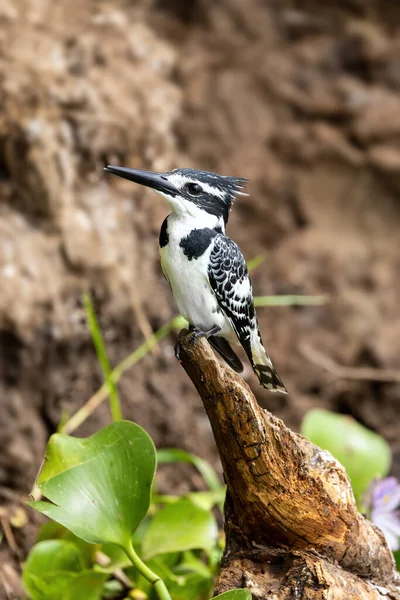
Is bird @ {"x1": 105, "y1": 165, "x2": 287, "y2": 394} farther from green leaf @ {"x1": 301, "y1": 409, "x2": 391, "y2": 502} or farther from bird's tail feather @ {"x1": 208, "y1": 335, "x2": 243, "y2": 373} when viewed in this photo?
green leaf @ {"x1": 301, "y1": 409, "x2": 391, "y2": 502}

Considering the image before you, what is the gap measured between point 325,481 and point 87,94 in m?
2.30

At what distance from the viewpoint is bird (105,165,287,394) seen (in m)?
1.88

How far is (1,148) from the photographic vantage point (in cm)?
315

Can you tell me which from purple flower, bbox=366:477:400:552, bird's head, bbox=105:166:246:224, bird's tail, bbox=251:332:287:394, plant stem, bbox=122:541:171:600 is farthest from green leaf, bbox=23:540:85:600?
bird's head, bbox=105:166:246:224

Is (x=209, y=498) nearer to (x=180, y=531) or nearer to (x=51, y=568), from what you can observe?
(x=180, y=531)

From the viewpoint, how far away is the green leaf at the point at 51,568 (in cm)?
214

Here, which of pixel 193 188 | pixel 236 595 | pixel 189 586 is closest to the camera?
pixel 236 595

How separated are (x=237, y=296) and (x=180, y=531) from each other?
2.83ft

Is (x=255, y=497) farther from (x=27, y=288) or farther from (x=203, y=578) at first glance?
(x=27, y=288)

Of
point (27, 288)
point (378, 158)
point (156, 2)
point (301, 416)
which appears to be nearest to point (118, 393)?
point (27, 288)

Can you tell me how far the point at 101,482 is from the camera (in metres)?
1.81

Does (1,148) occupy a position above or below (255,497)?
above

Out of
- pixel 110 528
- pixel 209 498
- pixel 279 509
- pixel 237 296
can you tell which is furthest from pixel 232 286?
pixel 209 498

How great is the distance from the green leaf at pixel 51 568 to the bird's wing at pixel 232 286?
2.86 ft
